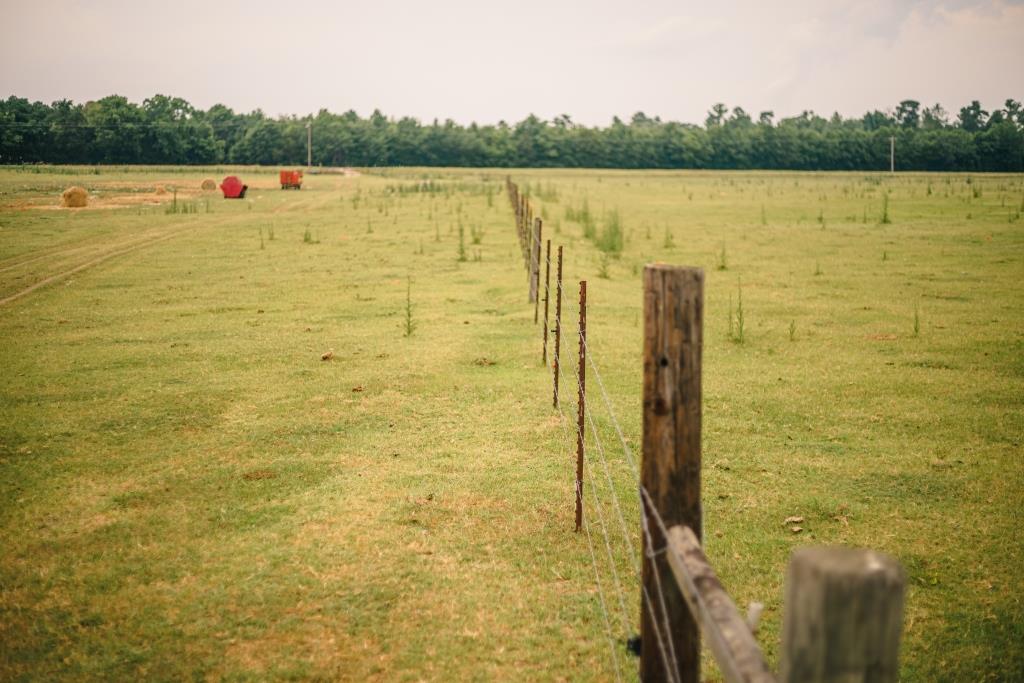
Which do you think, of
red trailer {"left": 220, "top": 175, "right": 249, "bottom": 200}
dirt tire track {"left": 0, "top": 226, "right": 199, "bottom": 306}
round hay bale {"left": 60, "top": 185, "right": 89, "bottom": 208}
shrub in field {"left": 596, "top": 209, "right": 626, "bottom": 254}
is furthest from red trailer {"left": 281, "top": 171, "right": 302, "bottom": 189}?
shrub in field {"left": 596, "top": 209, "right": 626, "bottom": 254}

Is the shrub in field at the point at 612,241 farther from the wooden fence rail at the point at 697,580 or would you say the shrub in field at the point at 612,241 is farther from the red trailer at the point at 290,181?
the red trailer at the point at 290,181

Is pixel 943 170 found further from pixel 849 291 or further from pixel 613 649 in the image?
pixel 613 649

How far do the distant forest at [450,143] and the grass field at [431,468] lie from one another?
86087 millimetres

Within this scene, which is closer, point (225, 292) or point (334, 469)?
point (334, 469)

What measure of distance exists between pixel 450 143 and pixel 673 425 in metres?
124

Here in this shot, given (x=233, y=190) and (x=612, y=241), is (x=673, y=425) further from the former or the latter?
(x=233, y=190)

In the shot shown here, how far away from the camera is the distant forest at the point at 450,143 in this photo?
93.3 metres

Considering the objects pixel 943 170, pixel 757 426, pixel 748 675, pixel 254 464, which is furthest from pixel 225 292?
pixel 943 170

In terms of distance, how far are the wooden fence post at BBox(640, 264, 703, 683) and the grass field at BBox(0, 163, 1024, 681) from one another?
5.48 feet

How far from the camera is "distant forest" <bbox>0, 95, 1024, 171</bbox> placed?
9331 centimetres

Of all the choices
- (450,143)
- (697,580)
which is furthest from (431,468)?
(450,143)

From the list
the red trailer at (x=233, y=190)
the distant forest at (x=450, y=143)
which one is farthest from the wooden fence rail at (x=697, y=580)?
the distant forest at (x=450, y=143)

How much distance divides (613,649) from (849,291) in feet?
42.3

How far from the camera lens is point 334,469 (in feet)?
22.9
